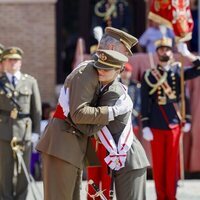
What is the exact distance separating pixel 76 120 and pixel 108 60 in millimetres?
525

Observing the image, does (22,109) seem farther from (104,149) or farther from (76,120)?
(76,120)

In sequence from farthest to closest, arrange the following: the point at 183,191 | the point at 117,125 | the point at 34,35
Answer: the point at 34,35 < the point at 183,191 < the point at 117,125

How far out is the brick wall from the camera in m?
13.9

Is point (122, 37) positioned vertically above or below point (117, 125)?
above

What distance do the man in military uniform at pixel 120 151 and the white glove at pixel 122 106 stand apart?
3cm

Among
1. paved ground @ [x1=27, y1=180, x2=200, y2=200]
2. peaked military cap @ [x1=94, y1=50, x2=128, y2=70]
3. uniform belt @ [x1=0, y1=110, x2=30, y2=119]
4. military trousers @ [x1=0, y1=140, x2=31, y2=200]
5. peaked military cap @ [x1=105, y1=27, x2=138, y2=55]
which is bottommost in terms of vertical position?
paved ground @ [x1=27, y1=180, x2=200, y2=200]

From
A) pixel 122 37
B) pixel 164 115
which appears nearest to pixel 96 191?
pixel 122 37

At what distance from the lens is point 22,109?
9.09m

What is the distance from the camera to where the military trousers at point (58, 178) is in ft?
21.0

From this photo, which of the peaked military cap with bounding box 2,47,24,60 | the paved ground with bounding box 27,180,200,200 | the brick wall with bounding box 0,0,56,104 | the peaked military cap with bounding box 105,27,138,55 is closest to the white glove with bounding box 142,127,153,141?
the paved ground with bounding box 27,180,200,200

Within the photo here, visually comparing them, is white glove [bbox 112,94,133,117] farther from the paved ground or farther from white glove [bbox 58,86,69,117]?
the paved ground

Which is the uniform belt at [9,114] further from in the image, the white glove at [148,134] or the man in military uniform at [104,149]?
the man in military uniform at [104,149]

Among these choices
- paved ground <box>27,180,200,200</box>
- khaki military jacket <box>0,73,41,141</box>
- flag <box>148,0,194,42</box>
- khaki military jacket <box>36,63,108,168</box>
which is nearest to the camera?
khaki military jacket <box>36,63,108,168</box>

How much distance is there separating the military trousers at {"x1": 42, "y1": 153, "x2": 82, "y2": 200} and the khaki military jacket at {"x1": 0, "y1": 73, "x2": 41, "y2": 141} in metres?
2.57
